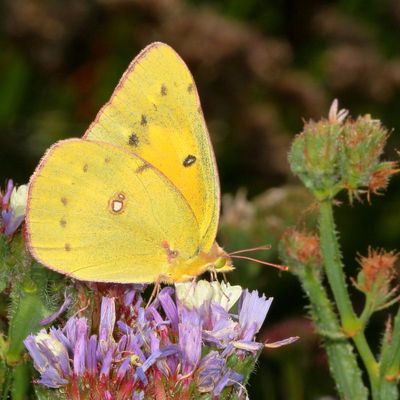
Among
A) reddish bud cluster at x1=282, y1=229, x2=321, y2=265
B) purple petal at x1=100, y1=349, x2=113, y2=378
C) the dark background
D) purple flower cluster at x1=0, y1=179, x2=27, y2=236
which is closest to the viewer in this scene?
purple petal at x1=100, y1=349, x2=113, y2=378

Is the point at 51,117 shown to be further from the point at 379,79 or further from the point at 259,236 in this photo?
the point at 259,236

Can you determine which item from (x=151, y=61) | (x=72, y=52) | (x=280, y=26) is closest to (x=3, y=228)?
(x=151, y=61)

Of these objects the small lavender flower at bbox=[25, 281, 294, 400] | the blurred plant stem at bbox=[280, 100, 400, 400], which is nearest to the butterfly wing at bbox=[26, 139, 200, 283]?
the small lavender flower at bbox=[25, 281, 294, 400]

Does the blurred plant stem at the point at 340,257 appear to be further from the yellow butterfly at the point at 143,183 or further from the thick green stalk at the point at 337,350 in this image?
the yellow butterfly at the point at 143,183

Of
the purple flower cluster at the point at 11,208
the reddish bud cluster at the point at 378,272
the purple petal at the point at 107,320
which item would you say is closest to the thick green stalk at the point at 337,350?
the reddish bud cluster at the point at 378,272

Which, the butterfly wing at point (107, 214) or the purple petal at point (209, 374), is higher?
the butterfly wing at point (107, 214)

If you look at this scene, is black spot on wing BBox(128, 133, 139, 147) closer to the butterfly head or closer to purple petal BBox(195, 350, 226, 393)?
the butterfly head

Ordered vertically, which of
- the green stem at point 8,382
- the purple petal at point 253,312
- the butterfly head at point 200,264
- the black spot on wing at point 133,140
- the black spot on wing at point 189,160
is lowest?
the green stem at point 8,382

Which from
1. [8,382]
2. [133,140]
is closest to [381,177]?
[133,140]
